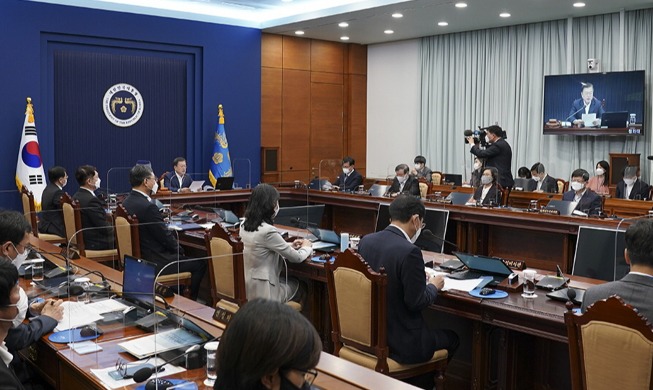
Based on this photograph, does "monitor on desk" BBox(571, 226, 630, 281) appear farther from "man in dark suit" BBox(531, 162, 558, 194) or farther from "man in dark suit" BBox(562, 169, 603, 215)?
"man in dark suit" BBox(531, 162, 558, 194)

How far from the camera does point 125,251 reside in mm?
5082

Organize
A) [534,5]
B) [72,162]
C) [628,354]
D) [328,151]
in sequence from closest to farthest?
[628,354] < [534,5] < [72,162] < [328,151]

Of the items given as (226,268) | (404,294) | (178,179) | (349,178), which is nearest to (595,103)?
(349,178)

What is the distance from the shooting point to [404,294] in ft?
10.4

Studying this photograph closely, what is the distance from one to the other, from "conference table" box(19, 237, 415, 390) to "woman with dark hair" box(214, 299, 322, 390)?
0.78 metres

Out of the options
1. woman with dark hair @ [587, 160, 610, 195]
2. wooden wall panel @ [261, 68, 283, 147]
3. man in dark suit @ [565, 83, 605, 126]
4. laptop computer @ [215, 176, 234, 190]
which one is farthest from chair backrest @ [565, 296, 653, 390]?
wooden wall panel @ [261, 68, 283, 147]

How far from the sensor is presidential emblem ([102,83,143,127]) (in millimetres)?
9891

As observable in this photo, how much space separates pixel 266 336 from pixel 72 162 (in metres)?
9.01

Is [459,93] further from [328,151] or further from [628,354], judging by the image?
[628,354]

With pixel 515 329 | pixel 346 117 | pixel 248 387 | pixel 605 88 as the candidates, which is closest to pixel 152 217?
pixel 515 329

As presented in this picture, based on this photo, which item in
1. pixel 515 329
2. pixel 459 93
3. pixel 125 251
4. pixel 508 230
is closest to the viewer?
pixel 515 329

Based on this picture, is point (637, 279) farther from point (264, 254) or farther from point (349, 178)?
point (349, 178)

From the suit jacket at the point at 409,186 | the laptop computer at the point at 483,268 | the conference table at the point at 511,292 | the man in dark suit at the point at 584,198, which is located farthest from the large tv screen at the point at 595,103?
the laptop computer at the point at 483,268

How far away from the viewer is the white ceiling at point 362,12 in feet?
29.8
